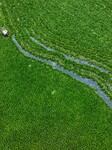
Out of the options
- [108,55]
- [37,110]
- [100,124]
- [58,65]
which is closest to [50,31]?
[58,65]

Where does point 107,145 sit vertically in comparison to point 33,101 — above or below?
below

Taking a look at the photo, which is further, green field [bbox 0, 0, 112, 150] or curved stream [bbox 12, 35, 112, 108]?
curved stream [bbox 12, 35, 112, 108]

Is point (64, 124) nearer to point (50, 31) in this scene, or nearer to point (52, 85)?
point (52, 85)

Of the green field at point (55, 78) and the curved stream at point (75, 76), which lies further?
the curved stream at point (75, 76)

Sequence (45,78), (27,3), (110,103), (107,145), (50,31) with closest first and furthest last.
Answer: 1. (107,145)
2. (110,103)
3. (45,78)
4. (50,31)
5. (27,3)

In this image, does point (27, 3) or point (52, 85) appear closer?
point (52, 85)

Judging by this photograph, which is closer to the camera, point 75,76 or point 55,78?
point 55,78

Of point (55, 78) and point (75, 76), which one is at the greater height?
point (55, 78)

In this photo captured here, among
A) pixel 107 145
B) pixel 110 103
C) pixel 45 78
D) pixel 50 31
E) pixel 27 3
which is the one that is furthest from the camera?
pixel 27 3
